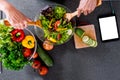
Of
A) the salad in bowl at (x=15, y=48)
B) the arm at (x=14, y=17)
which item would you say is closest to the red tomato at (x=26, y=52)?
the salad in bowl at (x=15, y=48)

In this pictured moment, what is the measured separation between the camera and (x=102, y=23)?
116cm

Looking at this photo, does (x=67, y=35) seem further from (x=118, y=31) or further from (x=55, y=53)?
(x=118, y=31)

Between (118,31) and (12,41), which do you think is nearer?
(12,41)

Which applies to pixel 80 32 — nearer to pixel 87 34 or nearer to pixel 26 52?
pixel 87 34

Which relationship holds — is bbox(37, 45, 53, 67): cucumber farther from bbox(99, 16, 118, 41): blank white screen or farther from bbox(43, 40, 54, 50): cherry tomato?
bbox(99, 16, 118, 41): blank white screen

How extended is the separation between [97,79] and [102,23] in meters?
0.24

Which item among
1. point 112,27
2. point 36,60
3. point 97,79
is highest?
point 112,27

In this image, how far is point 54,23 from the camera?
41.1 inches

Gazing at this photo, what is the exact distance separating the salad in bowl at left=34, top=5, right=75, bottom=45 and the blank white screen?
0.14 m

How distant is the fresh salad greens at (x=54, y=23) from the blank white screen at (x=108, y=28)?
0.16m

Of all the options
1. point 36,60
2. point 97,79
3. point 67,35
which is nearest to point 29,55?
point 36,60

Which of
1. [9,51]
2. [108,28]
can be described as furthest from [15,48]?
[108,28]

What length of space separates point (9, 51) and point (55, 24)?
21 cm

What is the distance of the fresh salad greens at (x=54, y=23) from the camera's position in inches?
40.9
